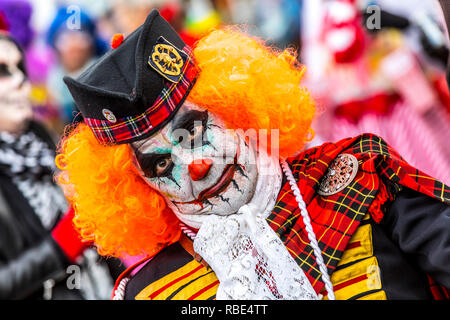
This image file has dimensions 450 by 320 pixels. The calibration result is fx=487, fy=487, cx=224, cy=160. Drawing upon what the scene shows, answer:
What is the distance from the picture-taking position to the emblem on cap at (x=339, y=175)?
128 centimetres

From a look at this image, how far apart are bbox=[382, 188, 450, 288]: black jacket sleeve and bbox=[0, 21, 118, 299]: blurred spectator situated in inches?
47.7

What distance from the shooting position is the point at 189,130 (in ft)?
4.10

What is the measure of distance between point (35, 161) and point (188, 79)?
3.23 feet

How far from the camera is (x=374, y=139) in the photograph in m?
1.32

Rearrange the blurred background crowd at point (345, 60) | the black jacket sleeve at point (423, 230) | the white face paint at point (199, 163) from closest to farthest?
the black jacket sleeve at point (423, 230) < the white face paint at point (199, 163) < the blurred background crowd at point (345, 60)

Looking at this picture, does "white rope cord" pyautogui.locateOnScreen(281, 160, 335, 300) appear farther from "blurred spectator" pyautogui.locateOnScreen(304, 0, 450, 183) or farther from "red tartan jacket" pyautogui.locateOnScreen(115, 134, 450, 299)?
"blurred spectator" pyautogui.locateOnScreen(304, 0, 450, 183)

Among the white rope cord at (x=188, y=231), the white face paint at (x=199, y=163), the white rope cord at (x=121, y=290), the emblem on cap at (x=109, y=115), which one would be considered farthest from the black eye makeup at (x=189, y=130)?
the white rope cord at (x=121, y=290)

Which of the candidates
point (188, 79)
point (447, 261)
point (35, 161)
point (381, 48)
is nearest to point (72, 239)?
point (35, 161)

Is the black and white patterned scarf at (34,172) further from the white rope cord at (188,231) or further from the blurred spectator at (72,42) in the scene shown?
the white rope cord at (188,231)

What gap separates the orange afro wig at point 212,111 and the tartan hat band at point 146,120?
0.16 ft

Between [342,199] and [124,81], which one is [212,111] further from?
[342,199]

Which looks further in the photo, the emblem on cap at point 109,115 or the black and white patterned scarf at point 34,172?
the black and white patterned scarf at point 34,172

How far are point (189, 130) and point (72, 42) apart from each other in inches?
46.0

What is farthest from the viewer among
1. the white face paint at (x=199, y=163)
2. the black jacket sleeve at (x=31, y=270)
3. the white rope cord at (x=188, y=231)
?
the black jacket sleeve at (x=31, y=270)
